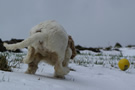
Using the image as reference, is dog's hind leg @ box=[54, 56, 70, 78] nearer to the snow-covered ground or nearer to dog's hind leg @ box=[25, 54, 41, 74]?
the snow-covered ground

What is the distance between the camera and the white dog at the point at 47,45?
121 inches

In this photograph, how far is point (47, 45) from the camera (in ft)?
10.3

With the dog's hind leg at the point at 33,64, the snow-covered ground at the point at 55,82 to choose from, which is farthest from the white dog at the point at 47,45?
the snow-covered ground at the point at 55,82

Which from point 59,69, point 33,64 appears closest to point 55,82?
point 59,69

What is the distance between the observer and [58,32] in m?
3.17

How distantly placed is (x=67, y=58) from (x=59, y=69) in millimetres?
339

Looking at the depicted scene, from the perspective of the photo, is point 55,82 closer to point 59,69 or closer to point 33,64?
point 59,69

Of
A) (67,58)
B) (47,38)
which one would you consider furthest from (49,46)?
(67,58)

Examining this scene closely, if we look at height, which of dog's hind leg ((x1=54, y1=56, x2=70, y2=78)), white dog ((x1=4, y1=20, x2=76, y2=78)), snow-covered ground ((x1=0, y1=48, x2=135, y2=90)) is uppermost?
white dog ((x1=4, y1=20, x2=76, y2=78))

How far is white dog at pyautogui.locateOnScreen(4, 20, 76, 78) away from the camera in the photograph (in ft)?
10.1

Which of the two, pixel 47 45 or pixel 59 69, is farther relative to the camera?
pixel 59 69

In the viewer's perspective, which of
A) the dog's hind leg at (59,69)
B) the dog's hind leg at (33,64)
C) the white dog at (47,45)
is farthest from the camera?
the dog's hind leg at (33,64)

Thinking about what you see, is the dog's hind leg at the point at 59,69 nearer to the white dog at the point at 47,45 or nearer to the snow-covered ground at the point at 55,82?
the white dog at the point at 47,45

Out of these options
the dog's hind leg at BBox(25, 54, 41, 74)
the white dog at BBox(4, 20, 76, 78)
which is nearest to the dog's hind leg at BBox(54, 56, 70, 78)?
the white dog at BBox(4, 20, 76, 78)
